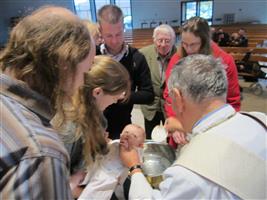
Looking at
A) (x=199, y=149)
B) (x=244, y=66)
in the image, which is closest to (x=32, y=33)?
(x=199, y=149)

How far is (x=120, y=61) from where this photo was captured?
5.72 feet

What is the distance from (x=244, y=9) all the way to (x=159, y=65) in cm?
1391

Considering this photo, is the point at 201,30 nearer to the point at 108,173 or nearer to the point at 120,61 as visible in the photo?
the point at 120,61

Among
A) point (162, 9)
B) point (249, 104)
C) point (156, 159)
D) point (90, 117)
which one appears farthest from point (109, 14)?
point (162, 9)

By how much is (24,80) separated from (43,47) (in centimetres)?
9

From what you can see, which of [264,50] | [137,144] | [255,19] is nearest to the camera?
[137,144]

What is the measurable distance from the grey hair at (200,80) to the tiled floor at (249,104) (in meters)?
2.67

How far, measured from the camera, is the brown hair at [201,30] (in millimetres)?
1664

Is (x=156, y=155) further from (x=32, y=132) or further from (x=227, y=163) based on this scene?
(x=32, y=132)

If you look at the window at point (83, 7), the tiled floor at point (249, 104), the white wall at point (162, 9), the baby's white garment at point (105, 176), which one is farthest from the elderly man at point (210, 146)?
the window at point (83, 7)

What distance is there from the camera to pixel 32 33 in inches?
23.5

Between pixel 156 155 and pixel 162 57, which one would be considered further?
pixel 162 57

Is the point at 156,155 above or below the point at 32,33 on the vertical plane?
below

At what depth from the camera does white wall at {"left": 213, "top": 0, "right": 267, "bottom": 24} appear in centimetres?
1361
